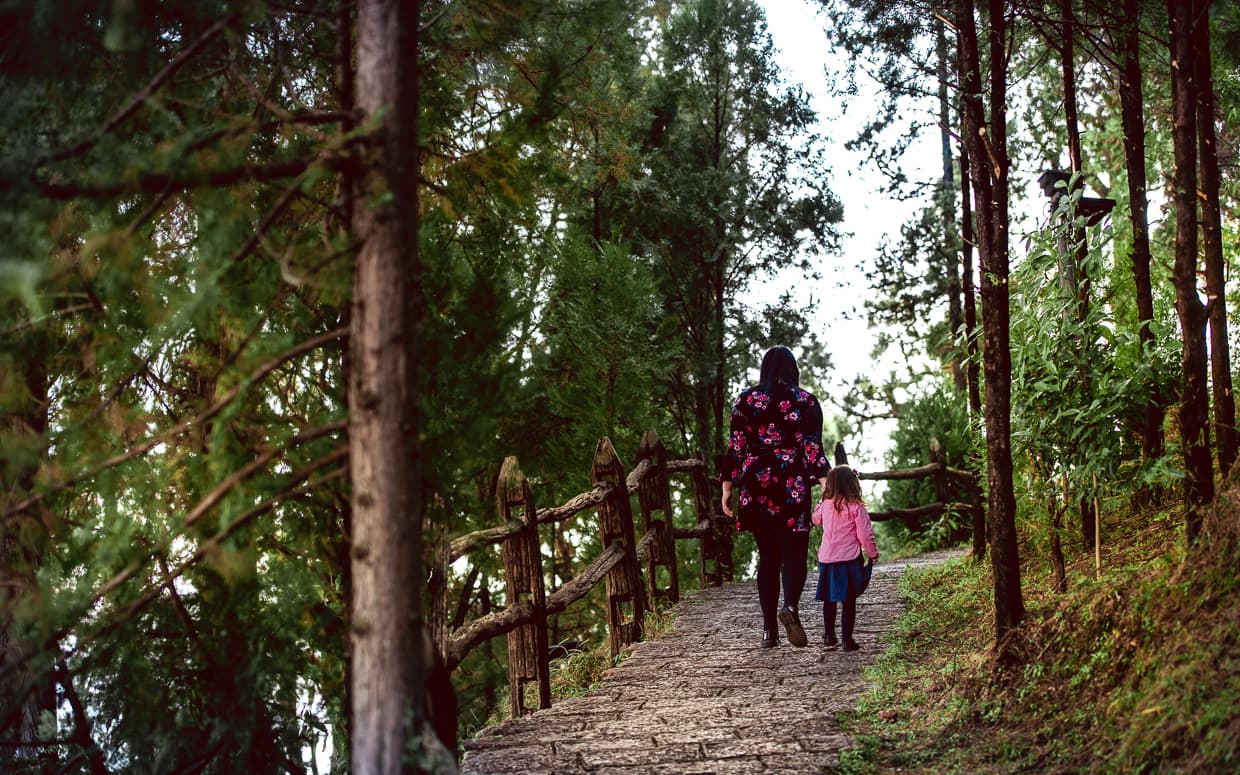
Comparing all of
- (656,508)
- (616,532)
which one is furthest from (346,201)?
(656,508)

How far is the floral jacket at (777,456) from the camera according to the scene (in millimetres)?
7500

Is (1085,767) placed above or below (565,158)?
below

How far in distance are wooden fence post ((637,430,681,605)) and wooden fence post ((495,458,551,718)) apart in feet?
10.0

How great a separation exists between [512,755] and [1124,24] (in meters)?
5.75

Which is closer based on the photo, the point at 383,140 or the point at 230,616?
the point at 383,140

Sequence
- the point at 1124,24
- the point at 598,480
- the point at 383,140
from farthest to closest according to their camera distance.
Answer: the point at 598,480, the point at 1124,24, the point at 383,140

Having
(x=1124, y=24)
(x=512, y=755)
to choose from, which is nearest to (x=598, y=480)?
(x=512, y=755)

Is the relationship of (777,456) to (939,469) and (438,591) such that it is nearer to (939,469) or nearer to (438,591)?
(438,591)

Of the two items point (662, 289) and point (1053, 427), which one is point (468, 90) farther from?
point (662, 289)

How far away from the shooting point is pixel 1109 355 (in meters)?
6.79

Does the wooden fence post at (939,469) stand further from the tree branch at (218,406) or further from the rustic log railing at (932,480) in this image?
the tree branch at (218,406)

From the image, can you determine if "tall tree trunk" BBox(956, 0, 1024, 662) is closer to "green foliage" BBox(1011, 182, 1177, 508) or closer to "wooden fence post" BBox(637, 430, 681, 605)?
"green foliage" BBox(1011, 182, 1177, 508)

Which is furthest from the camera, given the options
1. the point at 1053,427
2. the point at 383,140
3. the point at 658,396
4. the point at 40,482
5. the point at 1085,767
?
the point at 658,396

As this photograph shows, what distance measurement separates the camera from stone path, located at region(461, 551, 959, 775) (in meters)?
5.21
